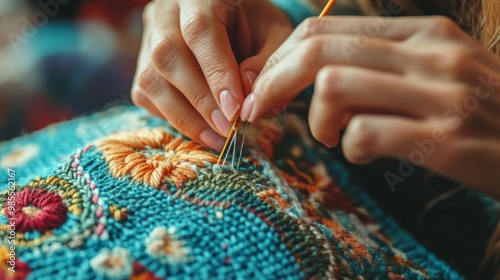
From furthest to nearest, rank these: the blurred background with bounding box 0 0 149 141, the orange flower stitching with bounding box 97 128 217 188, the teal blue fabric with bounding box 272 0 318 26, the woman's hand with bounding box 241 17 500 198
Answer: the blurred background with bounding box 0 0 149 141 → the teal blue fabric with bounding box 272 0 318 26 → the orange flower stitching with bounding box 97 128 217 188 → the woman's hand with bounding box 241 17 500 198

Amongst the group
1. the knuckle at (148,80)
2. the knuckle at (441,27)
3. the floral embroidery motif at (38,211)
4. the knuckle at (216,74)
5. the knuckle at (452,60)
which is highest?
the knuckle at (441,27)

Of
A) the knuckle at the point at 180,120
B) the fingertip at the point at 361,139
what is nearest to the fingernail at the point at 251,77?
the knuckle at the point at 180,120

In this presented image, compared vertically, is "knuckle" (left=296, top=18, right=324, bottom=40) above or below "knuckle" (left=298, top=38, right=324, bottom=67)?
above

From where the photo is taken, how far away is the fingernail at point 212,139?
2.26 feet

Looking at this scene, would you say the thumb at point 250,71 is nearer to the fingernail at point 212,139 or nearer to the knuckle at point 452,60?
the fingernail at point 212,139

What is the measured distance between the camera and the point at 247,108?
24.4 inches

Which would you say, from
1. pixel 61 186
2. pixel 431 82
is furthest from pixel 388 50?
pixel 61 186

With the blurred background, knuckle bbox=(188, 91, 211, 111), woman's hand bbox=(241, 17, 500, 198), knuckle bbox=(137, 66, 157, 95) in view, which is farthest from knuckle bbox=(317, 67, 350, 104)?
the blurred background

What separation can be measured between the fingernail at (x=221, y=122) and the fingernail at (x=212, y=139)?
20mm

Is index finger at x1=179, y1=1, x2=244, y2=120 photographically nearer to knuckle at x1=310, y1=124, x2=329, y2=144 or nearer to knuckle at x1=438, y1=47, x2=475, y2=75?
knuckle at x1=310, y1=124, x2=329, y2=144

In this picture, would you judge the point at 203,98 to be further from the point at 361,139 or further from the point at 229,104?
the point at 361,139

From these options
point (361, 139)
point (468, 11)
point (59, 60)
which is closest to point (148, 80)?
point (361, 139)

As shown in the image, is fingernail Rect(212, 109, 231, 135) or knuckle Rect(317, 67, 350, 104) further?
fingernail Rect(212, 109, 231, 135)

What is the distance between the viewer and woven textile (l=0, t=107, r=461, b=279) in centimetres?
48
